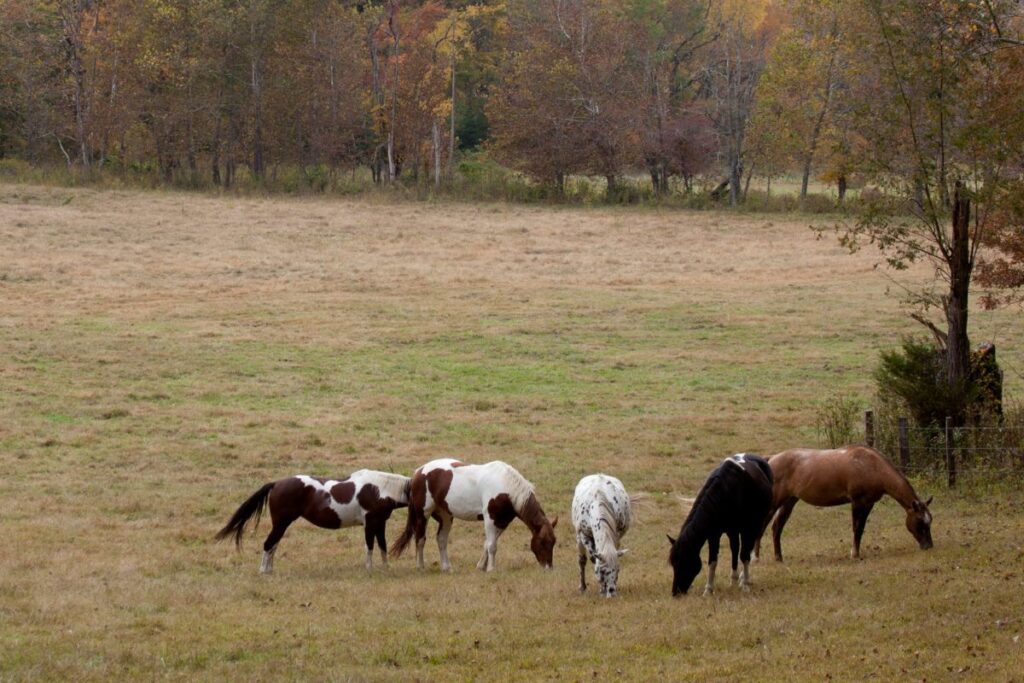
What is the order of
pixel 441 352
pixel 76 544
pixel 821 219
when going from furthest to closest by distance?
pixel 821 219 < pixel 441 352 < pixel 76 544

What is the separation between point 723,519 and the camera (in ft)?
38.5

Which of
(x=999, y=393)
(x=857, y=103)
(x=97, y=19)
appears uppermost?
(x=97, y=19)

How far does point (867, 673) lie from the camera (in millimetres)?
8758

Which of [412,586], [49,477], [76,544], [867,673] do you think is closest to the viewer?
[867,673]

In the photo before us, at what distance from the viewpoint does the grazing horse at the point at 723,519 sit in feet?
37.9

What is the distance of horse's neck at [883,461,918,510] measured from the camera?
43.8 feet

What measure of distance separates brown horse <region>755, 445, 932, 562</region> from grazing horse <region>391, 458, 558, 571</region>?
253cm

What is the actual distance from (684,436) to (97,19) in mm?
49218

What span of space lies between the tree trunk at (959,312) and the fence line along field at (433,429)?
Answer: 207cm

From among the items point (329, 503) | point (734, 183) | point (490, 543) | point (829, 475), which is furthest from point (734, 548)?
point (734, 183)

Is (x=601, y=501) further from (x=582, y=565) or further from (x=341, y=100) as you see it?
(x=341, y=100)

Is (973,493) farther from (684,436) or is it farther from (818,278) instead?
(818,278)

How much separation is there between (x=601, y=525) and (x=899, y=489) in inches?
148

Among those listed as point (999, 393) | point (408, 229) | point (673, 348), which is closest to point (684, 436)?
point (999, 393)
